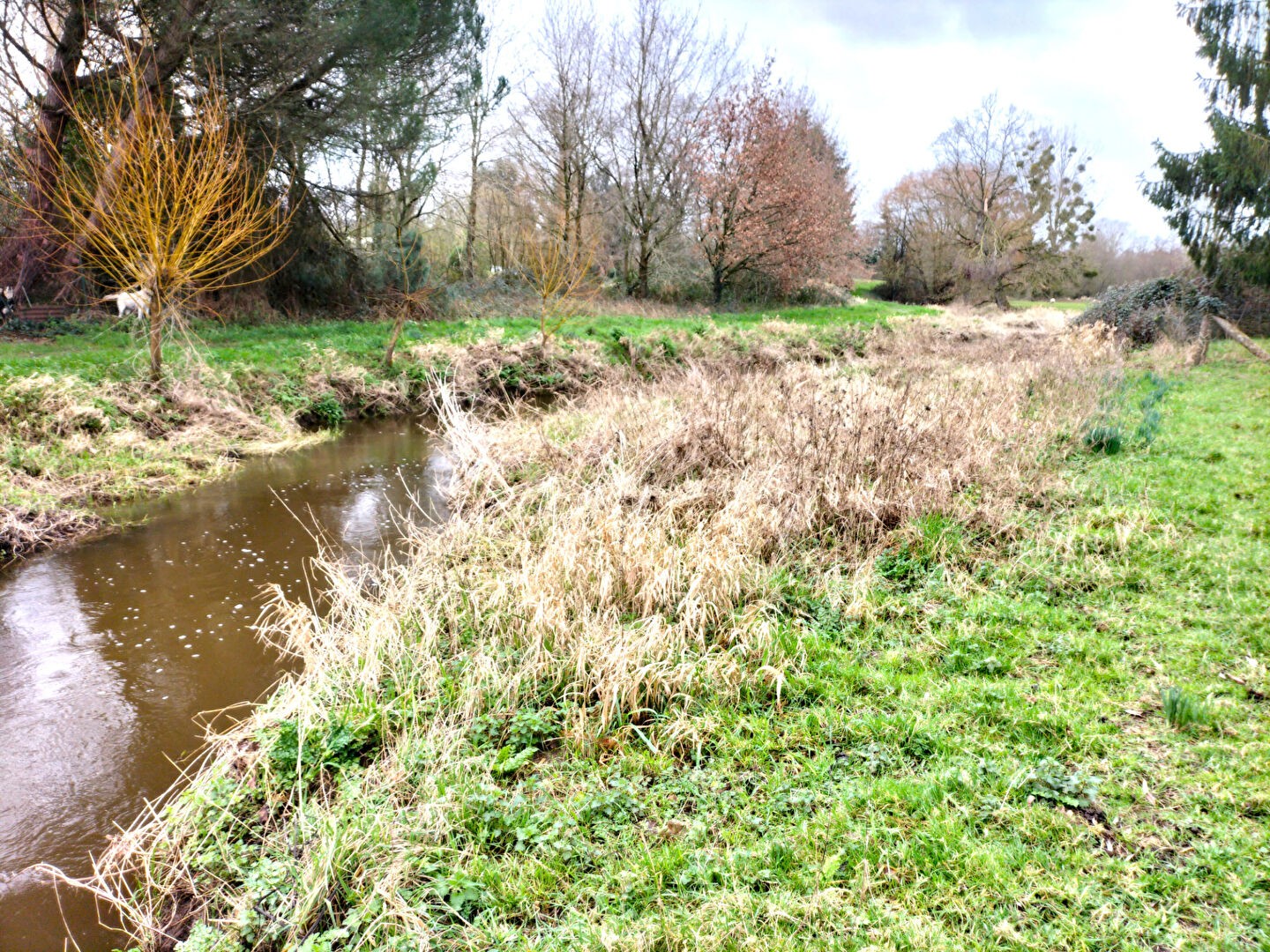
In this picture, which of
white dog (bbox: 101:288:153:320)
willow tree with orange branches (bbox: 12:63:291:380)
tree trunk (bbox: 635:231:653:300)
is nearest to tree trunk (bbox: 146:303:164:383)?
willow tree with orange branches (bbox: 12:63:291:380)

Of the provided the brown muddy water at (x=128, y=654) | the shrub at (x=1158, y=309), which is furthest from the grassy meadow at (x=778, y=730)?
the shrub at (x=1158, y=309)

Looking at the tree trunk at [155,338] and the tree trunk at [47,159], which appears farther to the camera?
the tree trunk at [47,159]

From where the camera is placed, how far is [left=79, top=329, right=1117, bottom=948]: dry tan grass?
2982 millimetres

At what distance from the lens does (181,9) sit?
39.5 ft

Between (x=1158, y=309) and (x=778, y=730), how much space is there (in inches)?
686

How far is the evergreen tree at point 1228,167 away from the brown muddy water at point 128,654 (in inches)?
668

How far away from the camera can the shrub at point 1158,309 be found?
15156 millimetres

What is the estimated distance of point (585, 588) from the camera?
4.66 meters

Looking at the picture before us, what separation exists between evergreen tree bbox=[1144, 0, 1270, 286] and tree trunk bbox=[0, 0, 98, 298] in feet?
69.9

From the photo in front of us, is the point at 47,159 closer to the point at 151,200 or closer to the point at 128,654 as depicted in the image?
Result: the point at 151,200

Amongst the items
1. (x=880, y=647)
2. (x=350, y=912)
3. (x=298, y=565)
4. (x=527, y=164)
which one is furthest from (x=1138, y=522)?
(x=527, y=164)

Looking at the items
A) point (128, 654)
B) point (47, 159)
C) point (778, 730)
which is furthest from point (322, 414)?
point (778, 730)

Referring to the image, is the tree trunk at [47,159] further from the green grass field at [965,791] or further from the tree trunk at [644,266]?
the tree trunk at [644,266]

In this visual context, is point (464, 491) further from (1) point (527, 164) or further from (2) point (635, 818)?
(1) point (527, 164)
